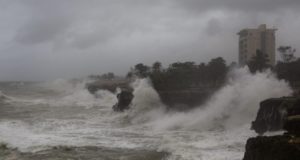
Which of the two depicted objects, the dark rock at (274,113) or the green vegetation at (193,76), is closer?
the dark rock at (274,113)

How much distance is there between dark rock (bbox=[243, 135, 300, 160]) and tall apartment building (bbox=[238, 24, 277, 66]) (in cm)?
7879

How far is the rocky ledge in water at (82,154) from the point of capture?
559 inches

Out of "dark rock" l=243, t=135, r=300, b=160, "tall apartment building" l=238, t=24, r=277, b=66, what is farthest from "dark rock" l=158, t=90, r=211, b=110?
"tall apartment building" l=238, t=24, r=277, b=66

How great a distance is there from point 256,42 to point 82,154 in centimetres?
7995

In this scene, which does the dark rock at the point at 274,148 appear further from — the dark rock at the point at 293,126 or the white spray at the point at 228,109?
the white spray at the point at 228,109

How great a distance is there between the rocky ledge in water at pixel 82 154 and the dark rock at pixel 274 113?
7633mm

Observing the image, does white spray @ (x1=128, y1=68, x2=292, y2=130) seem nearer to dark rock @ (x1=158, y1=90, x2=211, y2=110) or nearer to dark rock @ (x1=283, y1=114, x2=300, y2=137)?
dark rock @ (x1=158, y1=90, x2=211, y2=110)

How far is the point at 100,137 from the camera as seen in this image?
1908 centimetres

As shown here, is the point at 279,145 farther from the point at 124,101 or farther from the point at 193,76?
the point at 193,76

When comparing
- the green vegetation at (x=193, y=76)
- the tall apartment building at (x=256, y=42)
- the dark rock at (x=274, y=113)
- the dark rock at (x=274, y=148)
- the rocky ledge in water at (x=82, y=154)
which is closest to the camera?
the dark rock at (x=274, y=148)

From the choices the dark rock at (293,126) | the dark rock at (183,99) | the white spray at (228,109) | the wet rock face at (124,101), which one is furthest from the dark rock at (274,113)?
the wet rock face at (124,101)

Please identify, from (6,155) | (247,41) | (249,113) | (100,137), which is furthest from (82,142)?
Result: (247,41)

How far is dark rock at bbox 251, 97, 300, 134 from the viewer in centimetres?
1896

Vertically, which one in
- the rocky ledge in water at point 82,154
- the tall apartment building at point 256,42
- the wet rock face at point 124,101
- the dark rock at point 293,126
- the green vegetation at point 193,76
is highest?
the tall apartment building at point 256,42
